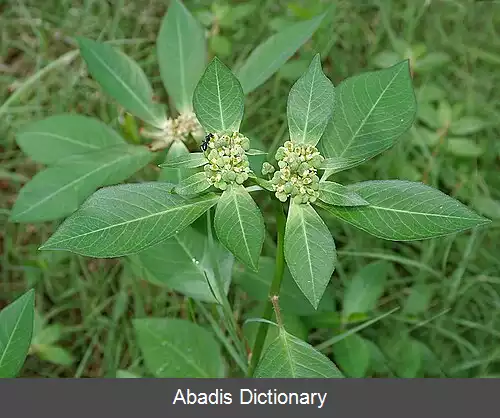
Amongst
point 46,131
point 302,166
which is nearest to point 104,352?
point 46,131

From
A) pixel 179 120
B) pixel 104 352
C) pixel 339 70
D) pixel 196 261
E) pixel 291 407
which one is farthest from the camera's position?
pixel 339 70

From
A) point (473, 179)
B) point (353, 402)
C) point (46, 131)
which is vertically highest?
point (46, 131)

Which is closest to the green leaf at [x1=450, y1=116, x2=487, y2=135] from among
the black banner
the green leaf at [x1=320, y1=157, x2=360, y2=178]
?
the black banner

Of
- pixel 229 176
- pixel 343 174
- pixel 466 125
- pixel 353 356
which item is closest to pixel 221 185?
pixel 229 176

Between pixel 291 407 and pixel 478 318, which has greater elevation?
pixel 478 318

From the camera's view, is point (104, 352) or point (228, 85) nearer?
point (228, 85)

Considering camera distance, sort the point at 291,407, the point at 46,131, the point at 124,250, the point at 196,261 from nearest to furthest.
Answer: the point at 124,250, the point at 291,407, the point at 196,261, the point at 46,131

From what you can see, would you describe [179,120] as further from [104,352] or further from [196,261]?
[104,352]
